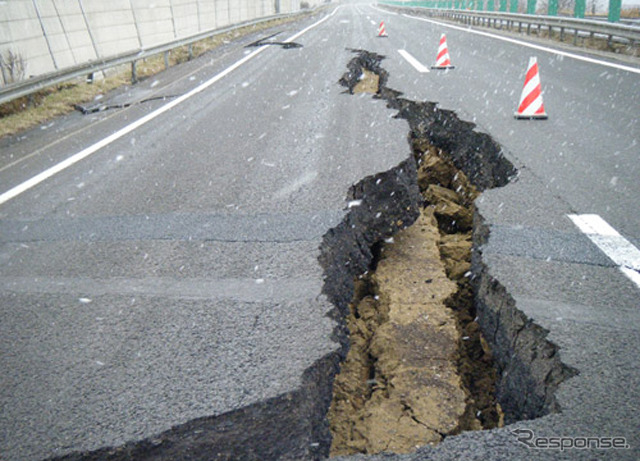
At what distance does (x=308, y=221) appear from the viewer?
3.18m

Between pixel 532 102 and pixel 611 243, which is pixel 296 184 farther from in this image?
pixel 532 102

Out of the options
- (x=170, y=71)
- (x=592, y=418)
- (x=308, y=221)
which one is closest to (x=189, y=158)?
(x=308, y=221)

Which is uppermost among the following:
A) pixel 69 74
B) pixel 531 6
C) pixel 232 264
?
pixel 69 74

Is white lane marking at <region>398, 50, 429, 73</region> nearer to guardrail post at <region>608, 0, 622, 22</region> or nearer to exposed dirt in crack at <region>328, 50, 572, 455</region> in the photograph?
exposed dirt in crack at <region>328, 50, 572, 455</region>

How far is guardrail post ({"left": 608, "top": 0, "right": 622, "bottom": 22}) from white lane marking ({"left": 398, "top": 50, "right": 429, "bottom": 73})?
214 inches

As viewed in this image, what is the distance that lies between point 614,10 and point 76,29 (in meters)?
12.7

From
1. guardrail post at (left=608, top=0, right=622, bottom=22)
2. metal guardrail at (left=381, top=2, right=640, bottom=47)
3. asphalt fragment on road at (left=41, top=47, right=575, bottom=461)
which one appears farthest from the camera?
guardrail post at (left=608, top=0, right=622, bottom=22)

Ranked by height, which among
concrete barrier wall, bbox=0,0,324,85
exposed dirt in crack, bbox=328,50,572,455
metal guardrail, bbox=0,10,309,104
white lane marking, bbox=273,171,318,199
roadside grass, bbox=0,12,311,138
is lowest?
exposed dirt in crack, bbox=328,50,572,455

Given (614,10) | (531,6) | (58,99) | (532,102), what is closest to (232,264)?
(532,102)

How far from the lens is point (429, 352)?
2531 millimetres

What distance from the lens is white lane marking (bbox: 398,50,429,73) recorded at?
8.66 meters

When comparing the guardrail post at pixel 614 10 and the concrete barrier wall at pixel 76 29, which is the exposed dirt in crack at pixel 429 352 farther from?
the guardrail post at pixel 614 10

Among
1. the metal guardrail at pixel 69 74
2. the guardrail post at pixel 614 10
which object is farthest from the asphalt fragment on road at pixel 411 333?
the guardrail post at pixel 614 10

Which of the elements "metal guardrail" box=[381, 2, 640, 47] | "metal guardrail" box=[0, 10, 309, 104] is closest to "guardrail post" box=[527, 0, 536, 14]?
"metal guardrail" box=[381, 2, 640, 47]
